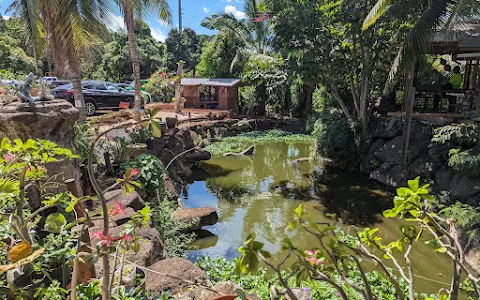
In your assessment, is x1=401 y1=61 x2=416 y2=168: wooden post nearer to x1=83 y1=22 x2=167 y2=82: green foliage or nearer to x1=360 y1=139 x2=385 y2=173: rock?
x1=360 y1=139 x2=385 y2=173: rock

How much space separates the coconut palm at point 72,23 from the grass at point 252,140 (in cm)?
669

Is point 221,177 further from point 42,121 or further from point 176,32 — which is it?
point 176,32

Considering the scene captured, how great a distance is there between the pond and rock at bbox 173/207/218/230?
0.26 meters

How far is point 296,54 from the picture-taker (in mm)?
10562

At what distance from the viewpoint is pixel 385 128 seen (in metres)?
11.8

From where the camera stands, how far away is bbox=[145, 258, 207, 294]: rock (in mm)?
3831

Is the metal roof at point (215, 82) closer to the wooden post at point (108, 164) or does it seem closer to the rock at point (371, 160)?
the rock at point (371, 160)

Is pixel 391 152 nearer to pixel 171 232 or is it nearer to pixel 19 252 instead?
pixel 171 232

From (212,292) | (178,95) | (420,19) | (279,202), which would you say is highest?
(420,19)

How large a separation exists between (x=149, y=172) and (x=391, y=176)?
7423mm

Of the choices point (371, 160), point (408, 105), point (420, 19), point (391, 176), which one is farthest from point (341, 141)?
point (420, 19)

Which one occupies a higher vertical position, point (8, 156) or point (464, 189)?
point (8, 156)

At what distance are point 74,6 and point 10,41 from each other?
18083 mm

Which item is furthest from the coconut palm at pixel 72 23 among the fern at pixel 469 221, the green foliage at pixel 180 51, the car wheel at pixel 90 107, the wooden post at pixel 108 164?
the green foliage at pixel 180 51
